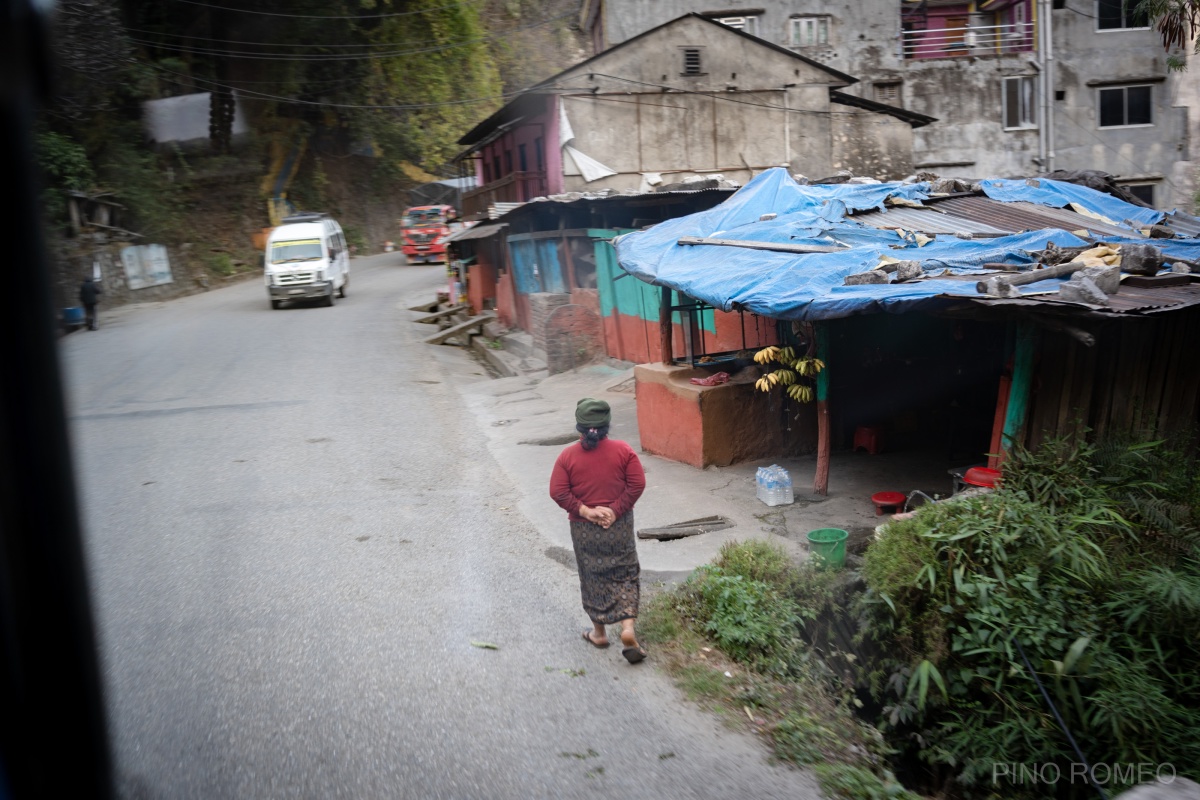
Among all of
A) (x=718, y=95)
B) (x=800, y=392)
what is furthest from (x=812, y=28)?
(x=800, y=392)

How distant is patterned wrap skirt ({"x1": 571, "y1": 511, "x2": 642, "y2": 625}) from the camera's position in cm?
579

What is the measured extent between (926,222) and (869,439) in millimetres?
2646

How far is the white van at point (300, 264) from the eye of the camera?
2555 centimetres

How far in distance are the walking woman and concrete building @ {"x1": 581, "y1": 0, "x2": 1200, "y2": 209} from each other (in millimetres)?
26185

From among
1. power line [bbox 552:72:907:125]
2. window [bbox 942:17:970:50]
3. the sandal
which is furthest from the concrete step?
window [bbox 942:17:970:50]

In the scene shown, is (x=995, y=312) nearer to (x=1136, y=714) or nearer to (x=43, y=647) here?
(x=1136, y=714)

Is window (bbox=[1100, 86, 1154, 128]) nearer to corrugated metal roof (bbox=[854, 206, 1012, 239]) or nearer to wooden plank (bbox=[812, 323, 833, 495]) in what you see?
corrugated metal roof (bbox=[854, 206, 1012, 239])

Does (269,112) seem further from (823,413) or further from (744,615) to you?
(744,615)

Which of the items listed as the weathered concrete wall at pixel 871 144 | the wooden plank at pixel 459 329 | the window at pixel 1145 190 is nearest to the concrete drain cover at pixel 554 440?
the wooden plank at pixel 459 329

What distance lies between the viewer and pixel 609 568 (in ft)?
19.0

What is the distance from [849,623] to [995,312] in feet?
8.62

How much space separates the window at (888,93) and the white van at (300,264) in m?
18.6

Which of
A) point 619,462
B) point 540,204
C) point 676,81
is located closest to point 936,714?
point 619,462

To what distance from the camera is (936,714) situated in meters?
5.98
